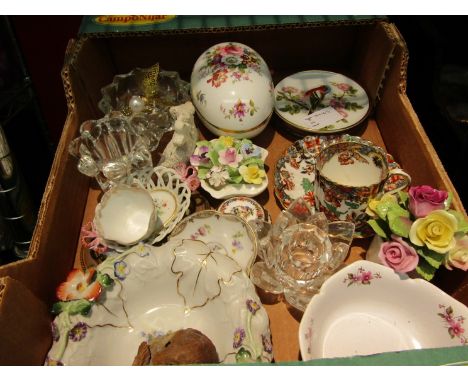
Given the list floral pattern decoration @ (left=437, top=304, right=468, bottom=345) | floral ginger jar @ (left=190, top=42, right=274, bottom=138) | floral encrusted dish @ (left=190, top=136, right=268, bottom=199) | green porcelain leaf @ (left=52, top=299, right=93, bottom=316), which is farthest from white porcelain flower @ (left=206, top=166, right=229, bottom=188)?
floral pattern decoration @ (left=437, top=304, right=468, bottom=345)

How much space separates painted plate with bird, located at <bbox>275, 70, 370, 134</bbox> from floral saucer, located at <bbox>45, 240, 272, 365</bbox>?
1.55 feet

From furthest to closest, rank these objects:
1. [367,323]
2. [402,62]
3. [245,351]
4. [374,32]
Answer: [374,32] → [402,62] → [367,323] → [245,351]

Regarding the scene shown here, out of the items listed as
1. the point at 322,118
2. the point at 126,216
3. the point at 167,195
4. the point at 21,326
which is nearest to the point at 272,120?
the point at 322,118

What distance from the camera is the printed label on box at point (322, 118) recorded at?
1056mm

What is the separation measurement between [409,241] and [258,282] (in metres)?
0.28

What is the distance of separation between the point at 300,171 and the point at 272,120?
0.20 meters

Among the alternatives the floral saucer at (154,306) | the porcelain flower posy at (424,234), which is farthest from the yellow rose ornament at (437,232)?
the floral saucer at (154,306)

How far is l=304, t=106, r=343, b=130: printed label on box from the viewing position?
Result: 1056mm

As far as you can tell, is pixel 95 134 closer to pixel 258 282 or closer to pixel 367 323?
pixel 258 282

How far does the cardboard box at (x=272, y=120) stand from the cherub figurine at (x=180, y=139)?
0.44 ft

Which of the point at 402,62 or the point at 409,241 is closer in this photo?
the point at 409,241

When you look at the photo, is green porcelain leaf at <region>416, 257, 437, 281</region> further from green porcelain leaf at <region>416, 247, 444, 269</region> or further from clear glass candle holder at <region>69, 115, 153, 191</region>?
clear glass candle holder at <region>69, 115, 153, 191</region>

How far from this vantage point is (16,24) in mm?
1275

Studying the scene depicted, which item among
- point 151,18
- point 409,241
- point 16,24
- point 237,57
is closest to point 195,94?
point 237,57
